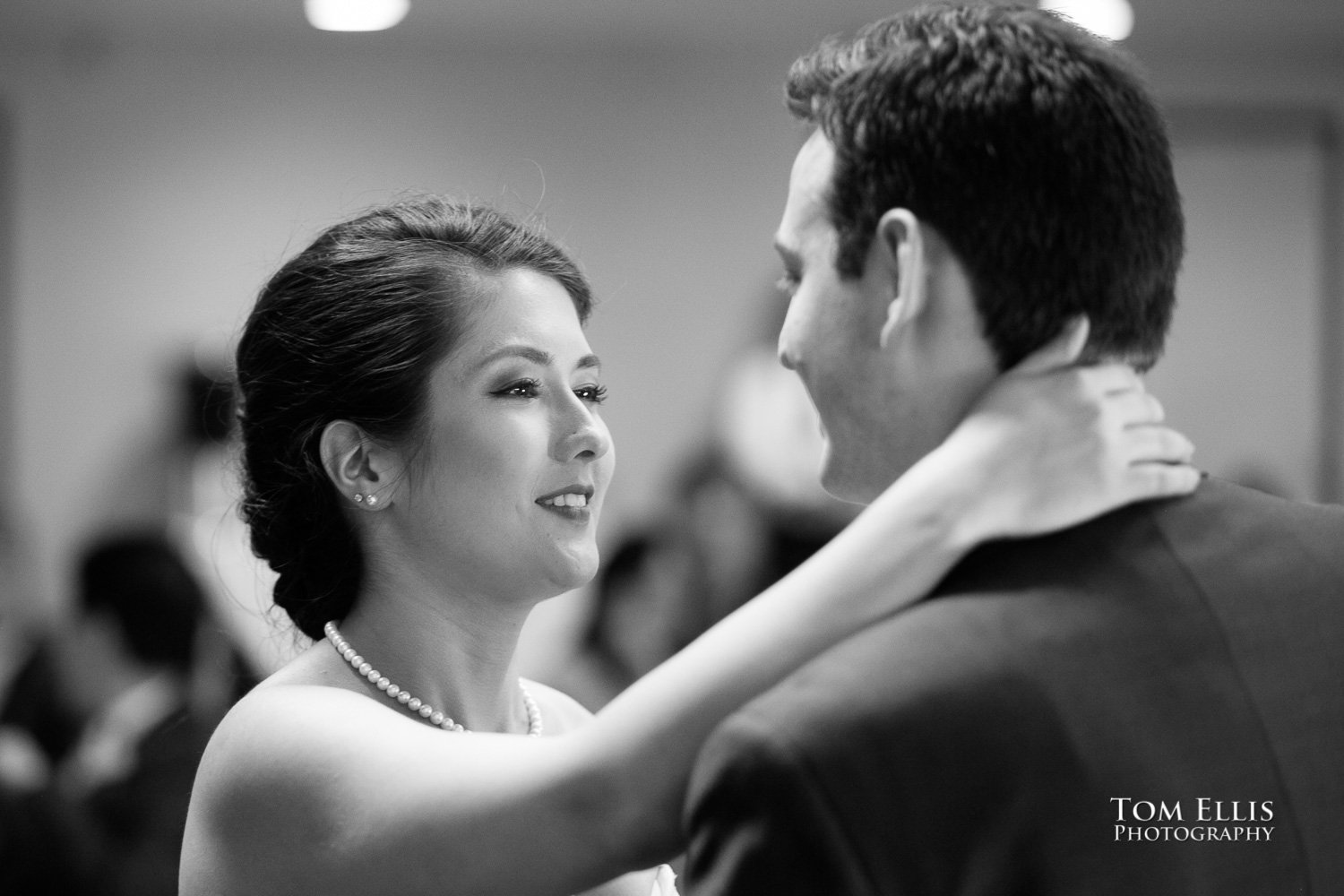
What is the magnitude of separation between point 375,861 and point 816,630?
45 centimetres

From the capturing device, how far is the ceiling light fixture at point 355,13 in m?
5.54

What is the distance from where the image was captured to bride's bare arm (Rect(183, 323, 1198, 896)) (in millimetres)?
1094

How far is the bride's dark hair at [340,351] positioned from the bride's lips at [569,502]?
165mm

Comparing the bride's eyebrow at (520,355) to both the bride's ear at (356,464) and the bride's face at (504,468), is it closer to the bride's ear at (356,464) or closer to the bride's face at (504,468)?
the bride's face at (504,468)

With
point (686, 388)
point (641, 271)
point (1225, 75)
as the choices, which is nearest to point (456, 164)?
point (641, 271)

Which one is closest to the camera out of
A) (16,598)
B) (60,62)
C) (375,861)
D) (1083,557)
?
(1083,557)

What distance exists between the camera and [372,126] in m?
6.15

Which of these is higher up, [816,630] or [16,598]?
[816,630]

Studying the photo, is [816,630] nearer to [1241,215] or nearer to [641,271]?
[641,271]

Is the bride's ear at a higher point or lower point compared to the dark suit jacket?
higher

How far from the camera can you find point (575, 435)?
1.65 metres

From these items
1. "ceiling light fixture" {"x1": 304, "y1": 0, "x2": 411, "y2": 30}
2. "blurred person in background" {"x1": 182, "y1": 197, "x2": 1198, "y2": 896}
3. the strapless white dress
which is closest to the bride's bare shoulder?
"blurred person in background" {"x1": 182, "y1": 197, "x2": 1198, "y2": 896}

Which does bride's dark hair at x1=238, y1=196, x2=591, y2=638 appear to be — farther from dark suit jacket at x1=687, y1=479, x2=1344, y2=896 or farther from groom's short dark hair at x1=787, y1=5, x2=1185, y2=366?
dark suit jacket at x1=687, y1=479, x2=1344, y2=896

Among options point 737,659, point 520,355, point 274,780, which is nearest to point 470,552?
point 520,355
